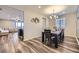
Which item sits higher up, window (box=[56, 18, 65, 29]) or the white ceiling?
the white ceiling

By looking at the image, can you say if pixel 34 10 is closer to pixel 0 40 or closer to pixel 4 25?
pixel 4 25

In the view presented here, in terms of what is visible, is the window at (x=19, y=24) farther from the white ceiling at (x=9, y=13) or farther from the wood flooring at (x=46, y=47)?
the wood flooring at (x=46, y=47)

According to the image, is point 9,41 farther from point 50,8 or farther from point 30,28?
point 50,8

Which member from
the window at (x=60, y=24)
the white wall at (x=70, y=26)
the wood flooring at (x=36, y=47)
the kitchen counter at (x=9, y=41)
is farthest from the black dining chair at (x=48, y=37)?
the kitchen counter at (x=9, y=41)

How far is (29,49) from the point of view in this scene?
7.52 ft

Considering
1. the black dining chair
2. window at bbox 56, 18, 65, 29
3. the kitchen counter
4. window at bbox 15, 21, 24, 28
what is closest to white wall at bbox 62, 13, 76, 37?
window at bbox 56, 18, 65, 29

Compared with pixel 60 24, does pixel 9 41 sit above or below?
below

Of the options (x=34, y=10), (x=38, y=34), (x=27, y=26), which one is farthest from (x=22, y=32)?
(x=34, y=10)

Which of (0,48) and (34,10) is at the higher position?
(34,10)

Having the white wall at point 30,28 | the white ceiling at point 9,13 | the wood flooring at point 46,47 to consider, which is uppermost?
the white ceiling at point 9,13

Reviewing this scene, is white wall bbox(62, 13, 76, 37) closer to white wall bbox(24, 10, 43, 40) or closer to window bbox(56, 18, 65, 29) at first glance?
window bbox(56, 18, 65, 29)

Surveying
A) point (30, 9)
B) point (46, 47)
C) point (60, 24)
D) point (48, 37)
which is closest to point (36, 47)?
point (46, 47)

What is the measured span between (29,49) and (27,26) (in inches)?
19.3
